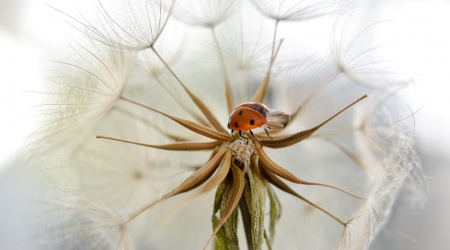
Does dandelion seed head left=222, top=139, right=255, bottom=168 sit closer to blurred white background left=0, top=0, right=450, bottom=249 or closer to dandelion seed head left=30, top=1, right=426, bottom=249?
dandelion seed head left=30, top=1, right=426, bottom=249

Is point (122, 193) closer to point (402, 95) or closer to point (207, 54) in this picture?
point (207, 54)

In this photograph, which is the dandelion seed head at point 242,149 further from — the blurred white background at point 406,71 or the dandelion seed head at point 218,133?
the blurred white background at point 406,71

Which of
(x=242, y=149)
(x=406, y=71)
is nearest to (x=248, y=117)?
(x=242, y=149)

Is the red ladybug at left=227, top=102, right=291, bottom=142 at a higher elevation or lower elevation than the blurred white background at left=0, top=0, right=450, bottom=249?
lower

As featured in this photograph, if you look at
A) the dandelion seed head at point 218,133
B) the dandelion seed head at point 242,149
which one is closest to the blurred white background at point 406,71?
the dandelion seed head at point 218,133

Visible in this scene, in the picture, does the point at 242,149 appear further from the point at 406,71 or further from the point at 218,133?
the point at 406,71

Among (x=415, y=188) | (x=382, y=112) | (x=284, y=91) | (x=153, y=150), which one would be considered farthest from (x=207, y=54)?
(x=415, y=188)

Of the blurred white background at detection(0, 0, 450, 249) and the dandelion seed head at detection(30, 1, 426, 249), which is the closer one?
the dandelion seed head at detection(30, 1, 426, 249)

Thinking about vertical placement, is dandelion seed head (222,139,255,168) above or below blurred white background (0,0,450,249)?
below

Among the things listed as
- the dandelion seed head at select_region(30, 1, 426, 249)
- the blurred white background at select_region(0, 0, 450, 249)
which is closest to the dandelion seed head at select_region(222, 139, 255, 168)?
the dandelion seed head at select_region(30, 1, 426, 249)
